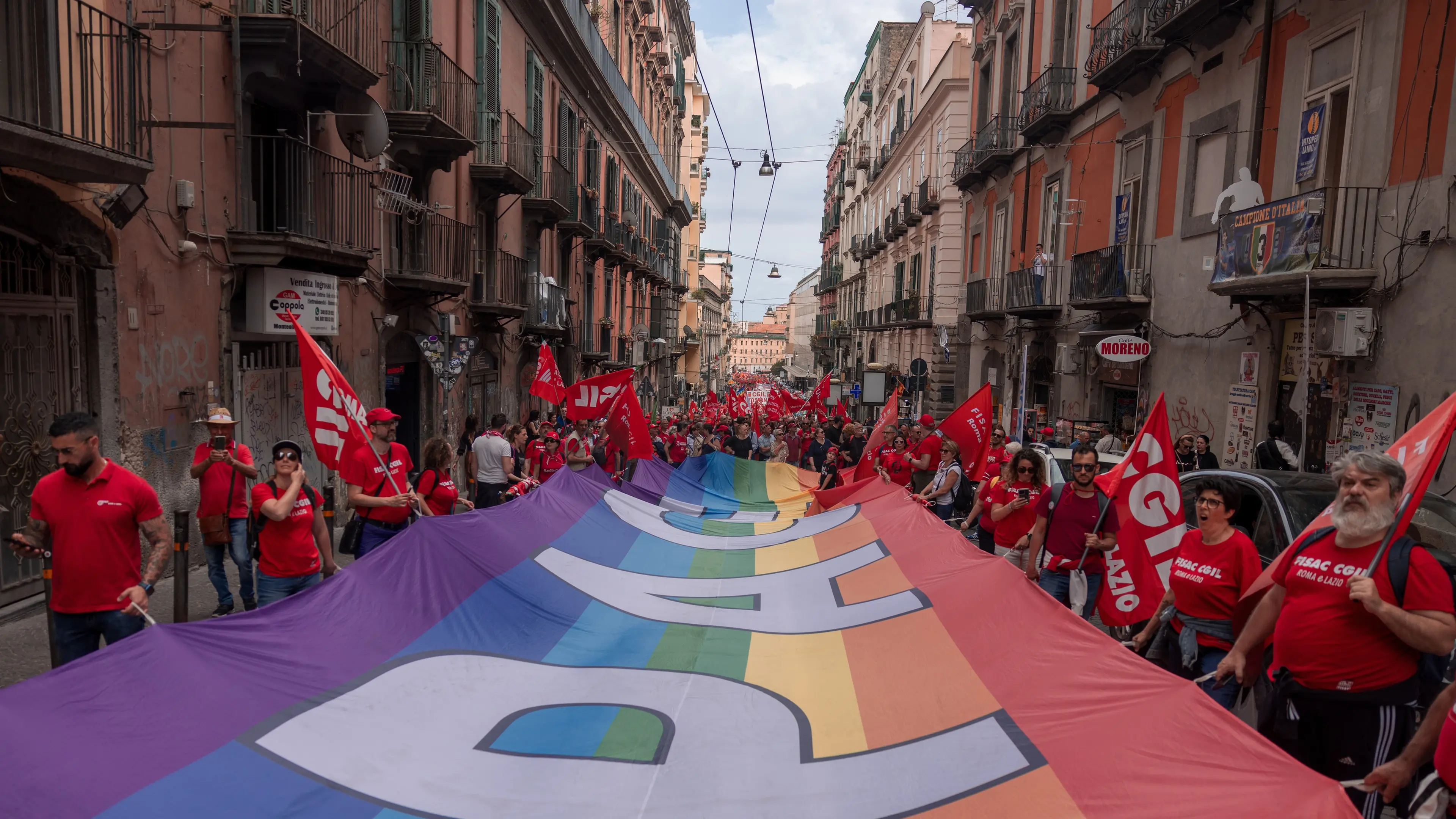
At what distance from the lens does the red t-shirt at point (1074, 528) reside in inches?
256

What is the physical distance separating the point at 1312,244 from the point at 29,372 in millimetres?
13697

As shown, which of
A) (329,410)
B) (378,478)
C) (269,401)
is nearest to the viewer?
(329,410)

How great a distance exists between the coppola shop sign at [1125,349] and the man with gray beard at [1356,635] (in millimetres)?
12533

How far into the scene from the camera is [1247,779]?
3166 millimetres

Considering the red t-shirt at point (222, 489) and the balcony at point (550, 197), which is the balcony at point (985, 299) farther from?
the red t-shirt at point (222, 489)

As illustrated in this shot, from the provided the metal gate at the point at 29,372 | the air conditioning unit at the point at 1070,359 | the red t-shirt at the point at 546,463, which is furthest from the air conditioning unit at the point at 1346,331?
the metal gate at the point at 29,372

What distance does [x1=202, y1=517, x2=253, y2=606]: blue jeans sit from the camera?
7.66 m

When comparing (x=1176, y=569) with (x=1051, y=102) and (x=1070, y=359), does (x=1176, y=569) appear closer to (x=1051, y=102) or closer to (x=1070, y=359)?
(x=1070, y=359)

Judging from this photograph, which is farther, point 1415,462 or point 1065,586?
point 1065,586

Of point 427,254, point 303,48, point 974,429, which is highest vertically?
point 303,48

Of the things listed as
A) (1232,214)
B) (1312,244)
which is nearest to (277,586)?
(1312,244)

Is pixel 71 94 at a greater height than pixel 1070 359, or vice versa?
pixel 71 94

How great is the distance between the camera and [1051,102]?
68.5 feet

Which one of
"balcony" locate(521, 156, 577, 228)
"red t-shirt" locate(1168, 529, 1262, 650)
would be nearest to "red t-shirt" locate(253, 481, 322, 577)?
"red t-shirt" locate(1168, 529, 1262, 650)
